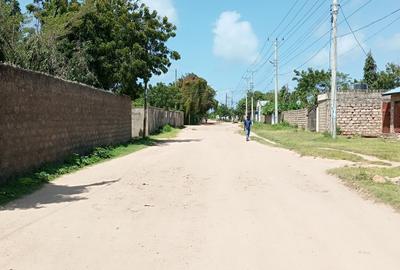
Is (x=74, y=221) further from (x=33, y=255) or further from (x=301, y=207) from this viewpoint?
(x=301, y=207)

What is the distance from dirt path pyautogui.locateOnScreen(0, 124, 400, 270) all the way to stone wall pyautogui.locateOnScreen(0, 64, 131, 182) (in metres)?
1.27

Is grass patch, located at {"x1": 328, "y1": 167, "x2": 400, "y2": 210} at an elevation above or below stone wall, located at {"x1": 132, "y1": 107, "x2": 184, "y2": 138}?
below

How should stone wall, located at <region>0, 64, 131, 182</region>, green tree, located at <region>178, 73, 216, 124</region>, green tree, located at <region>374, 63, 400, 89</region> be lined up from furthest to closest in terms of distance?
green tree, located at <region>178, 73, 216, 124</region>, green tree, located at <region>374, 63, 400, 89</region>, stone wall, located at <region>0, 64, 131, 182</region>

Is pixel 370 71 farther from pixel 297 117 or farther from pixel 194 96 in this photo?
pixel 194 96

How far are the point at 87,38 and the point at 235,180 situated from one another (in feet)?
54.3

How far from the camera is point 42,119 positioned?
51.5 feet

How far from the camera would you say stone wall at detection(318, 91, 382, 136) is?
39688mm

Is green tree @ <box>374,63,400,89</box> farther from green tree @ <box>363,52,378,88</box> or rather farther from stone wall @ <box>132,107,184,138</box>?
stone wall @ <box>132,107,184,138</box>

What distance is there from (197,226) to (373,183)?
6122 mm

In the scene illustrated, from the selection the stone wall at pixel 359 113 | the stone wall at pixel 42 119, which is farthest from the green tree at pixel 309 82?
the stone wall at pixel 42 119

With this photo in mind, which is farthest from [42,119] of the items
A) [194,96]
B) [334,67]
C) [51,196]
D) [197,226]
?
[194,96]

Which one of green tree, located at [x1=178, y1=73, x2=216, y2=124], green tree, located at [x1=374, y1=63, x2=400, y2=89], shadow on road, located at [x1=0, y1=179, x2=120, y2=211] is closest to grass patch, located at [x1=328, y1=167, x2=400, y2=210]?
shadow on road, located at [x1=0, y1=179, x2=120, y2=211]

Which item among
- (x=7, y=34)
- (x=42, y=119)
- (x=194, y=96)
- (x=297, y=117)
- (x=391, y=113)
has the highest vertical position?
(x=194, y=96)

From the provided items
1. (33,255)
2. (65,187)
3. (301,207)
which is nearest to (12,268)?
(33,255)
